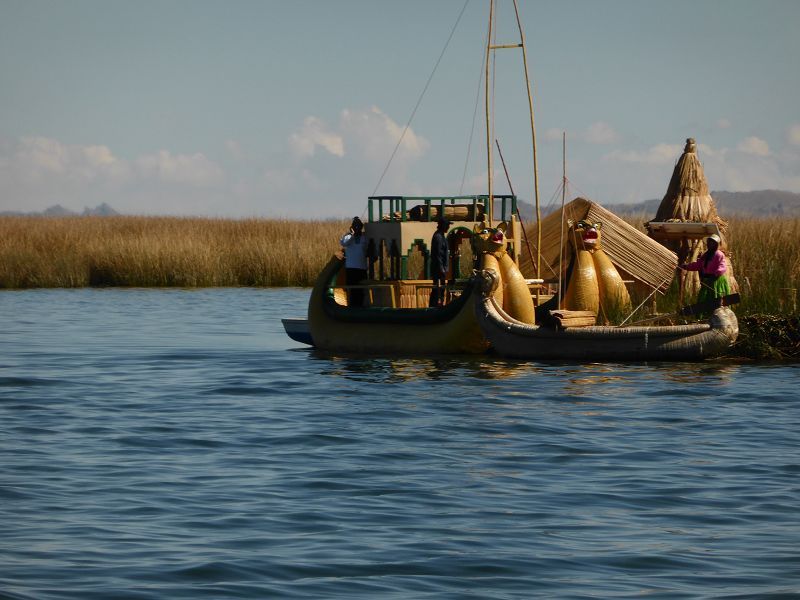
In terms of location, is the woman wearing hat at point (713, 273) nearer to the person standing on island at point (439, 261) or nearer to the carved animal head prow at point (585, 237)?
the carved animal head prow at point (585, 237)

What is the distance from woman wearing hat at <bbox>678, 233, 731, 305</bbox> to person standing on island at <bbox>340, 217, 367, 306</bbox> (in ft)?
16.8

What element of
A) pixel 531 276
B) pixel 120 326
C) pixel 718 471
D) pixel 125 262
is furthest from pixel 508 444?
pixel 125 262

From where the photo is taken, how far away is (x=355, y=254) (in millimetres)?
21391

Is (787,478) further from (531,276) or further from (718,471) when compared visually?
(531,276)

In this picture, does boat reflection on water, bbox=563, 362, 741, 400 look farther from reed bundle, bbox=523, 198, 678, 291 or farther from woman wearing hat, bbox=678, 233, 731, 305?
reed bundle, bbox=523, 198, 678, 291

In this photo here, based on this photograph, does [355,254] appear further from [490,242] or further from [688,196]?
[688,196]

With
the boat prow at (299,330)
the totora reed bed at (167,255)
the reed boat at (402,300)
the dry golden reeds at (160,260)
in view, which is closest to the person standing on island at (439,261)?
the reed boat at (402,300)

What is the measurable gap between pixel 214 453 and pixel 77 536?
10.8ft

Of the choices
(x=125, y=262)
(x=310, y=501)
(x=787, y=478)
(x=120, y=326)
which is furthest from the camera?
(x=125, y=262)

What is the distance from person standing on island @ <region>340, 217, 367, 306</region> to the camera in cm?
2120

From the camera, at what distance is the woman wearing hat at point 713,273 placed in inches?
742

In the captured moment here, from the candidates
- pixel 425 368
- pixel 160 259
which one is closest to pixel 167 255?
pixel 160 259

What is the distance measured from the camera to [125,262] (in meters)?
37.7

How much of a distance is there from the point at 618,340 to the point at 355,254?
193 inches
